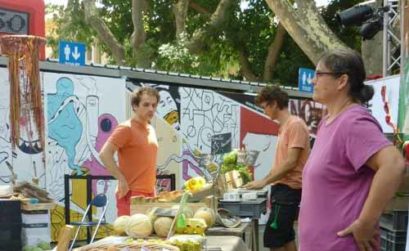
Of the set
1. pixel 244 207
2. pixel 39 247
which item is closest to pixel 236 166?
pixel 244 207

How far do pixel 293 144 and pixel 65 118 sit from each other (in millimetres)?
4069

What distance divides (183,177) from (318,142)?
23.3ft

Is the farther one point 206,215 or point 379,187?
point 206,215

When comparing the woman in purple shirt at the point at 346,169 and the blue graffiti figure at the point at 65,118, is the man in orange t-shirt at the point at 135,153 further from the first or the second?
the blue graffiti figure at the point at 65,118

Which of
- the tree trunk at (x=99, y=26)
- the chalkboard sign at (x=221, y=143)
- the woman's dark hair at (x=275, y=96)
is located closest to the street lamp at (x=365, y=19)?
the chalkboard sign at (x=221, y=143)

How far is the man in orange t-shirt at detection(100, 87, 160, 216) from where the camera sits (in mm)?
5250

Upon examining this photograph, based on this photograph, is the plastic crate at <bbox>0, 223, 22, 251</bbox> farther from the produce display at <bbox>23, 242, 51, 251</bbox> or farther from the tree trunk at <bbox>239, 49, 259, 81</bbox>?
the tree trunk at <bbox>239, 49, 259, 81</bbox>

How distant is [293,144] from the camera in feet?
17.7

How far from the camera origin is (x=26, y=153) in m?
8.04

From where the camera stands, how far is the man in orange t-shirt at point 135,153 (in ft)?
17.2

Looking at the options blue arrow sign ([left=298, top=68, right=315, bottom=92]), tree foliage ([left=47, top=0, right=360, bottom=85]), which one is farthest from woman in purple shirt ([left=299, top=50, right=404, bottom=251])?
tree foliage ([left=47, top=0, right=360, bottom=85])

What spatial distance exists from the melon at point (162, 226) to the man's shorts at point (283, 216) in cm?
159

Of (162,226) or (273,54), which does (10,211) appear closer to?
(162,226)

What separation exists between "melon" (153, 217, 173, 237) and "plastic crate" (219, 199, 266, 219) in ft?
4.49
